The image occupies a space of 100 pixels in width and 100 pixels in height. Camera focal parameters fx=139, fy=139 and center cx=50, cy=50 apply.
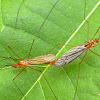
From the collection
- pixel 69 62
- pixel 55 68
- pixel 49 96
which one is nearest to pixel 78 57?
pixel 69 62

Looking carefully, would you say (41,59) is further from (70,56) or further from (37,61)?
(70,56)

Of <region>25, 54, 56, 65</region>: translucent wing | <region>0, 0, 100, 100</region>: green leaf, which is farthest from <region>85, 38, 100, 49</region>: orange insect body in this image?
<region>25, 54, 56, 65</region>: translucent wing

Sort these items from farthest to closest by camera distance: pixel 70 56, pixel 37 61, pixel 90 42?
1. pixel 37 61
2. pixel 70 56
3. pixel 90 42

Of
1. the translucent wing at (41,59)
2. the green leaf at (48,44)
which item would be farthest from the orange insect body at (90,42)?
the translucent wing at (41,59)

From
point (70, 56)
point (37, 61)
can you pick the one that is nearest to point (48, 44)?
point (37, 61)

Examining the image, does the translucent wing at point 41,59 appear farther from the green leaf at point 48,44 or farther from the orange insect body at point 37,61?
the green leaf at point 48,44

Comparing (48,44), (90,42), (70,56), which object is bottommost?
(70,56)

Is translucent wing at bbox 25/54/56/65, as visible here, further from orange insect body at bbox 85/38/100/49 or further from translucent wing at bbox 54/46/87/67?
orange insect body at bbox 85/38/100/49
